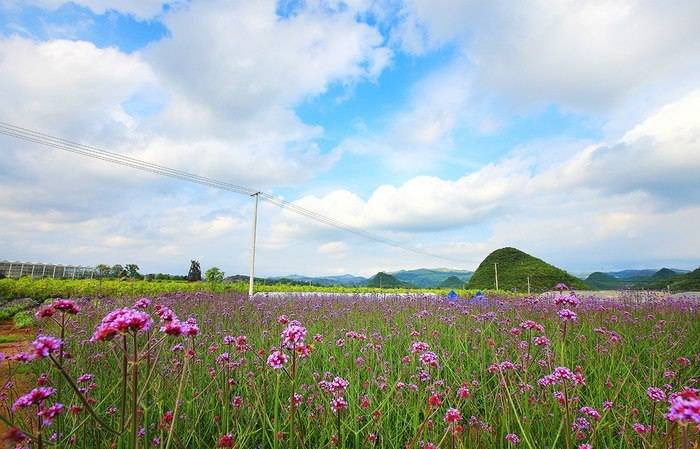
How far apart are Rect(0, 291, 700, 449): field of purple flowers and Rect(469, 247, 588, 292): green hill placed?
67.8ft

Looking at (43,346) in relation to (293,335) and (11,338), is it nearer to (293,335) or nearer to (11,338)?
(293,335)

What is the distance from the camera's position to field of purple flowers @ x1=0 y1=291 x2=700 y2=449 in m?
1.76

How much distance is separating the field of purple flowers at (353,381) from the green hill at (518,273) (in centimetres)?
2066

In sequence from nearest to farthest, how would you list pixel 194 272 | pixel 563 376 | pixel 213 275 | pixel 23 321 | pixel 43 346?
pixel 43 346 < pixel 563 376 < pixel 23 321 < pixel 213 275 < pixel 194 272

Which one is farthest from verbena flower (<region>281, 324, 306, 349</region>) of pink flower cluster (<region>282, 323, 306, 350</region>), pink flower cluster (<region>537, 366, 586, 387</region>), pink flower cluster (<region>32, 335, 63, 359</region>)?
pink flower cluster (<region>537, 366, 586, 387</region>)

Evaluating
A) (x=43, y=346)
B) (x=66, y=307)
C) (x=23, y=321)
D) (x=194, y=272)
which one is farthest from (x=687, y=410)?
(x=194, y=272)

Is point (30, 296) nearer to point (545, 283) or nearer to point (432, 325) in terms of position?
point (432, 325)

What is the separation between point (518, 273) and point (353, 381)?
96.6 ft

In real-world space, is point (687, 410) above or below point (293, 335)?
below

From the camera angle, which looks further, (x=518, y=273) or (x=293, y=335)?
(x=518, y=273)

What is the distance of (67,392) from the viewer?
396 centimetres

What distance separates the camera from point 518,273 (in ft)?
98.7

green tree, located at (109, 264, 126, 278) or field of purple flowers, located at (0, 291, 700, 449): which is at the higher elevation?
green tree, located at (109, 264, 126, 278)

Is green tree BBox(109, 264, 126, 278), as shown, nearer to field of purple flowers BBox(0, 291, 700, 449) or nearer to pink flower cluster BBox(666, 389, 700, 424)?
field of purple flowers BBox(0, 291, 700, 449)
